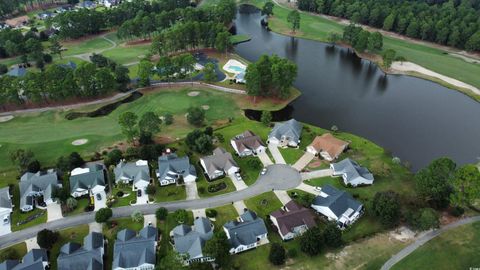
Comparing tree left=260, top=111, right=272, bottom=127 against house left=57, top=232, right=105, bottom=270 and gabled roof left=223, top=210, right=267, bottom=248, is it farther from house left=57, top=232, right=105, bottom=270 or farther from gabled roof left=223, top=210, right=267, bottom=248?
house left=57, top=232, right=105, bottom=270

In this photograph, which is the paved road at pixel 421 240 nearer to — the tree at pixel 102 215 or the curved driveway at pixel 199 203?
the curved driveway at pixel 199 203

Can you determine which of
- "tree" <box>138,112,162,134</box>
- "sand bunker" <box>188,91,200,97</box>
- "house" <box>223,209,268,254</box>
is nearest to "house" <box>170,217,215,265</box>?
"house" <box>223,209,268,254</box>

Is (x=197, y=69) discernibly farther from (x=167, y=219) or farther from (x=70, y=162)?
(x=167, y=219)

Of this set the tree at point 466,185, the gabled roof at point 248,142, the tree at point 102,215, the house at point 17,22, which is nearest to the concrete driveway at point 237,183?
the gabled roof at point 248,142

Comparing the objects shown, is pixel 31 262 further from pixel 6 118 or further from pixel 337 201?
pixel 6 118

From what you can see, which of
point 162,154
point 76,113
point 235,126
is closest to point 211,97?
point 235,126

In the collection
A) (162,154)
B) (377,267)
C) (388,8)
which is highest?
(388,8)

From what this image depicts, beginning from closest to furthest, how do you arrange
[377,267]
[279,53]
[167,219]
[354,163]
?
1. [377,267]
2. [167,219]
3. [354,163]
4. [279,53]
